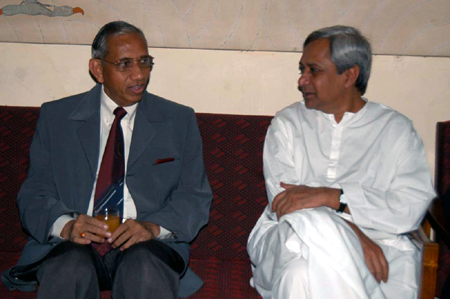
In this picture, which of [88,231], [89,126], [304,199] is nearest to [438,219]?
[304,199]

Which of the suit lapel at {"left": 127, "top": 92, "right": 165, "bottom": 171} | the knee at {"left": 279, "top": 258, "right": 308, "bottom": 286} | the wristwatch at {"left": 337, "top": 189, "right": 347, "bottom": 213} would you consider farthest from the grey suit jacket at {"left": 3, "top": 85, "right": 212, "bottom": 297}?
the wristwatch at {"left": 337, "top": 189, "right": 347, "bottom": 213}

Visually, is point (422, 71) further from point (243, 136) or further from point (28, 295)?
point (28, 295)

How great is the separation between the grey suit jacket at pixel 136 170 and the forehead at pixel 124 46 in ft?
1.01

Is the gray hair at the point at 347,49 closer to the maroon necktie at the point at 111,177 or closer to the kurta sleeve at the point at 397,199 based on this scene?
the kurta sleeve at the point at 397,199

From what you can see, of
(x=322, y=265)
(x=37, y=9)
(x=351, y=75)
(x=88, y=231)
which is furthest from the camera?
(x=37, y=9)

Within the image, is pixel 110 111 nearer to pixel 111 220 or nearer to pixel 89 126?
pixel 89 126

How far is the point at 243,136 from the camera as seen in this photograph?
3383 mm

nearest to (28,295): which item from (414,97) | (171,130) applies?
(171,130)

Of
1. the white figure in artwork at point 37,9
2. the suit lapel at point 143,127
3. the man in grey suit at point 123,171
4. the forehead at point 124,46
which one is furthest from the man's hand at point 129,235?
Result: the white figure in artwork at point 37,9

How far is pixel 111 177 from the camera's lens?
2.97 m

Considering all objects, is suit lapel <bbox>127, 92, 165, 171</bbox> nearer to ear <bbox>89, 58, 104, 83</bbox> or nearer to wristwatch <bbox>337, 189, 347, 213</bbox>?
ear <bbox>89, 58, 104, 83</bbox>

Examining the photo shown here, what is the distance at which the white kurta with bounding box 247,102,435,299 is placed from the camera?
97.8 inches

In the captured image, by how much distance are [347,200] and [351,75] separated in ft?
2.19

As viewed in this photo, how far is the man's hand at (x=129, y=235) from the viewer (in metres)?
2.66
